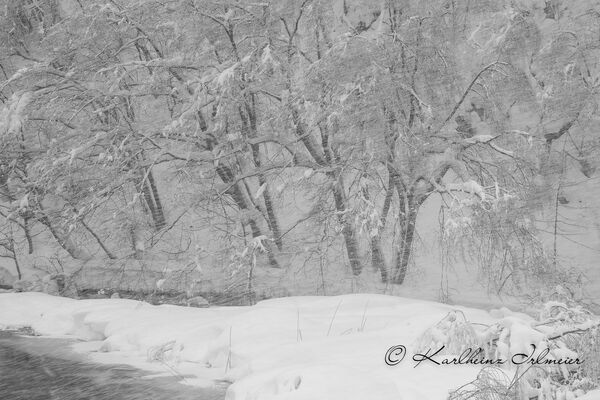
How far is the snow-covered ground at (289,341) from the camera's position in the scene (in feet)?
14.9

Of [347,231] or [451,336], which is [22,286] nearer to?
[347,231]

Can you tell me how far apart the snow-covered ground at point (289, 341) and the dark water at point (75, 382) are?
225 mm

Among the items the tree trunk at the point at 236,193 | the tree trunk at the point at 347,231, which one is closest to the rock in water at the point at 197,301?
the tree trunk at the point at 236,193

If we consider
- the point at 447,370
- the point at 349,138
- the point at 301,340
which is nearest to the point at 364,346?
the point at 301,340

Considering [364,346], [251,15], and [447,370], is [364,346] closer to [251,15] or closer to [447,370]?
[447,370]

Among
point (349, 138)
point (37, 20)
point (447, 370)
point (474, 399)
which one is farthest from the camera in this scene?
point (37, 20)

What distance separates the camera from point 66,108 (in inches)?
509

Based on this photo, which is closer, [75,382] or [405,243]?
[75,382]

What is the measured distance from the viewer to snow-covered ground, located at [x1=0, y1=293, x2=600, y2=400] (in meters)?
4.54

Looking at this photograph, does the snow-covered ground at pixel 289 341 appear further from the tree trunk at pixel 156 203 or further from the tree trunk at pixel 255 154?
the tree trunk at pixel 156 203

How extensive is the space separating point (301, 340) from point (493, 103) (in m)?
7.13

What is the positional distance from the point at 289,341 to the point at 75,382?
6.77 ft

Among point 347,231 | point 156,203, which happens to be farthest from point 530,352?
point 156,203

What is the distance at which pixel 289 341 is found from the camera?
605 cm
